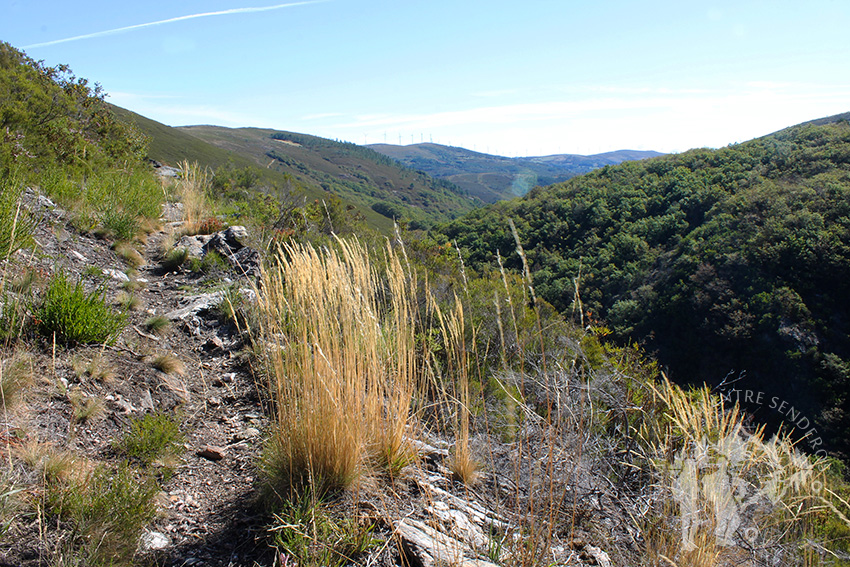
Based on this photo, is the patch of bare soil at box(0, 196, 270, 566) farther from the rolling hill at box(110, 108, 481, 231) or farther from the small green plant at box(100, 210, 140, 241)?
the rolling hill at box(110, 108, 481, 231)

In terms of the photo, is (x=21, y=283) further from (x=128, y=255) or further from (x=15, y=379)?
(x=128, y=255)

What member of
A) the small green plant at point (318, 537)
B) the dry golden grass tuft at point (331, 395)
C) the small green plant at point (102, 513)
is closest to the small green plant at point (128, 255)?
the dry golden grass tuft at point (331, 395)

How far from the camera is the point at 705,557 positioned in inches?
66.7

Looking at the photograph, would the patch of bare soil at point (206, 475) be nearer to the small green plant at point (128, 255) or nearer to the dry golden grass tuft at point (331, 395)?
the dry golden grass tuft at point (331, 395)

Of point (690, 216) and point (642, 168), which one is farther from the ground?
point (642, 168)

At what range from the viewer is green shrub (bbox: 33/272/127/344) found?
2.62m

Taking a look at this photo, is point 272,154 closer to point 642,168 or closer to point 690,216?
point 642,168

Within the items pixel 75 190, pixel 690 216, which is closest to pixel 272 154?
pixel 690 216

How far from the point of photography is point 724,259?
28.2m

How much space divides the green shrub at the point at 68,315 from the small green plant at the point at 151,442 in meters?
0.85

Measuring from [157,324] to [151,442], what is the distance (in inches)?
70.8

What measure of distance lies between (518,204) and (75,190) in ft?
125

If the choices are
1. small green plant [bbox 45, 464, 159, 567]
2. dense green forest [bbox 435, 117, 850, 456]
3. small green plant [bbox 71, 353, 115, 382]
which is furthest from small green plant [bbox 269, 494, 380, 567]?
dense green forest [bbox 435, 117, 850, 456]

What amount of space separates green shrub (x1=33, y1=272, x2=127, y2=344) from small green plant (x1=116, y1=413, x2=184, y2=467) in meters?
0.85
